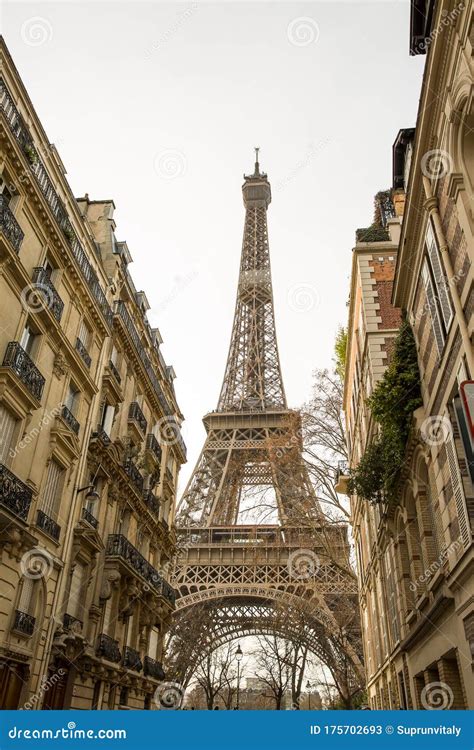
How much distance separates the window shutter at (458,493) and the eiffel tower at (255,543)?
1380 centimetres

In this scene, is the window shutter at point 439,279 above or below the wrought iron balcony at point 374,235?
below

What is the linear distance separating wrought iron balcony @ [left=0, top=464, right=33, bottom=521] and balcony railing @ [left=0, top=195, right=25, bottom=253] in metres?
5.84

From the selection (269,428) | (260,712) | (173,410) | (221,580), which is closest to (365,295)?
(173,410)

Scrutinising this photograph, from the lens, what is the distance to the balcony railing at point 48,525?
51.4 ft

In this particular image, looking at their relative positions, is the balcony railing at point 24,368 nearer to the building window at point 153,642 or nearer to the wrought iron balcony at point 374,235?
the wrought iron balcony at point 374,235

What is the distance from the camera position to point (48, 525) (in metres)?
16.1

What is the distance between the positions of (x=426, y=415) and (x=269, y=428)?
49524 mm

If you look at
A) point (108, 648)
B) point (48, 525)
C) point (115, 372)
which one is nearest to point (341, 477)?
point (115, 372)

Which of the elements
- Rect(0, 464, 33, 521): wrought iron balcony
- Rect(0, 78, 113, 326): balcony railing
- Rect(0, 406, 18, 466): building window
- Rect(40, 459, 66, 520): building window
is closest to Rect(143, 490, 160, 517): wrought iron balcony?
Rect(40, 459, 66, 520): building window

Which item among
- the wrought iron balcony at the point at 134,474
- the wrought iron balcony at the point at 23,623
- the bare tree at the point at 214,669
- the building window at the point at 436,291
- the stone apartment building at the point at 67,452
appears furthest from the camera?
→ the bare tree at the point at 214,669

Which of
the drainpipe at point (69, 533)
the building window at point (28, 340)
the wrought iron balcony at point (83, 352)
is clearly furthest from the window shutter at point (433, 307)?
the drainpipe at point (69, 533)

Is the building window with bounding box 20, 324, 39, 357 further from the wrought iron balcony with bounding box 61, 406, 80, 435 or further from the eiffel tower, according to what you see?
the eiffel tower

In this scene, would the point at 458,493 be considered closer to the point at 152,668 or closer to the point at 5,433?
the point at 5,433

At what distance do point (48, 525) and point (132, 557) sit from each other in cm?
686
